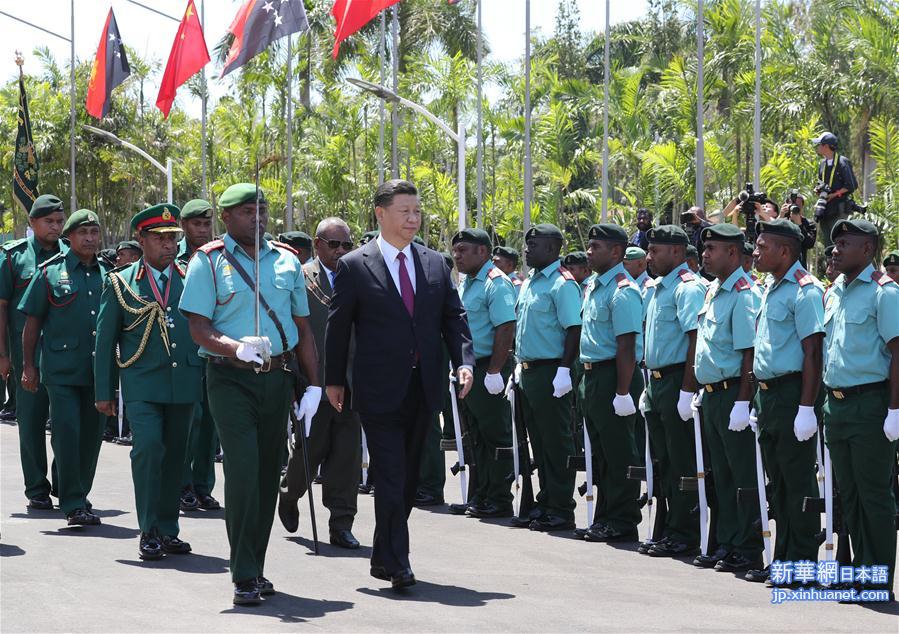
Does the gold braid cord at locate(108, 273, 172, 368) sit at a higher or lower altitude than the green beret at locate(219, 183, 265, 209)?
lower

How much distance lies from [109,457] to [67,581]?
6684mm

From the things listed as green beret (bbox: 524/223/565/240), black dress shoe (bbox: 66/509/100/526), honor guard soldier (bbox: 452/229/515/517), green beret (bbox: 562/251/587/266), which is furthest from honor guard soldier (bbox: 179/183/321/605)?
green beret (bbox: 562/251/587/266)

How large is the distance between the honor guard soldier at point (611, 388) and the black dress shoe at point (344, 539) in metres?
1.77

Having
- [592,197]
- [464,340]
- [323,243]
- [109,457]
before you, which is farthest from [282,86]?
[464,340]

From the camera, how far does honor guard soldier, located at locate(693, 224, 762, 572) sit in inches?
317

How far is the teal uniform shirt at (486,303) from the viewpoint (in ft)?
34.8

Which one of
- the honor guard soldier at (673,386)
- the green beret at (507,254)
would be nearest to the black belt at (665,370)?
the honor guard soldier at (673,386)

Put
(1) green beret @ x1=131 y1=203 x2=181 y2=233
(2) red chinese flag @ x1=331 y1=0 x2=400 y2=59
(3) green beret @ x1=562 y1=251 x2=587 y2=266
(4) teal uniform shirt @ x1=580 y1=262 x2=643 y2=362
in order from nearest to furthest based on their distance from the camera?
(1) green beret @ x1=131 y1=203 x2=181 y2=233 → (4) teal uniform shirt @ x1=580 y1=262 x2=643 y2=362 → (3) green beret @ x1=562 y1=251 x2=587 y2=266 → (2) red chinese flag @ x1=331 y1=0 x2=400 y2=59

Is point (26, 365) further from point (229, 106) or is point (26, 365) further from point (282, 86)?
point (229, 106)

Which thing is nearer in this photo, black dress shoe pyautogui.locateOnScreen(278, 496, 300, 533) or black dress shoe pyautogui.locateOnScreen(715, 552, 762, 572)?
black dress shoe pyautogui.locateOnScreen(715, 552, 762, 572)

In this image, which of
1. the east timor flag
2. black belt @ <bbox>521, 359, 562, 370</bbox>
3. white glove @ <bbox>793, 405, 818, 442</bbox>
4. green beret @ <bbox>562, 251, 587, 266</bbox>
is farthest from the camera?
the east timor flag

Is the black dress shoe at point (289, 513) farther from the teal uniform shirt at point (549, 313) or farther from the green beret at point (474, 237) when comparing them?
the green beret at point (474, 237)

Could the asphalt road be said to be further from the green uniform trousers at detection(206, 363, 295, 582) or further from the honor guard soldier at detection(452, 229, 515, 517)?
the honor guard soldier at detection(452, 229, 515, 517)

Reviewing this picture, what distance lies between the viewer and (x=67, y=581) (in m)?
7.42
